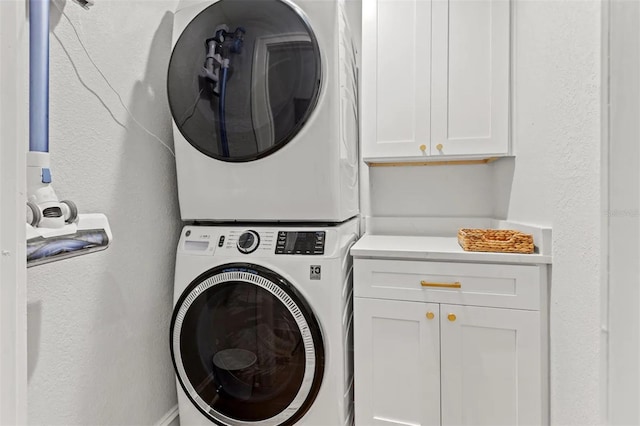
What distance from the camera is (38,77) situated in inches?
31.6

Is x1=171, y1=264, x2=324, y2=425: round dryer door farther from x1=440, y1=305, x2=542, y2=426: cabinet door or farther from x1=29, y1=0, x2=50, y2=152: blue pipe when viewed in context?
x1=29, y1=0, x2=50, y2=152: blue pipe

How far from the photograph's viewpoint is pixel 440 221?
1904 millimetres

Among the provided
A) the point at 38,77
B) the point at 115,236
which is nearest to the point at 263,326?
the point at 115,236

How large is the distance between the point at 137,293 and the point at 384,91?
1380 mm

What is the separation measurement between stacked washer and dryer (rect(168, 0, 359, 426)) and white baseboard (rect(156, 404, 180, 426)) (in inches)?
4.1

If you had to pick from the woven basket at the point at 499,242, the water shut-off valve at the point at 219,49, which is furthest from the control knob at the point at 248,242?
the woven basket at the point at 499,242

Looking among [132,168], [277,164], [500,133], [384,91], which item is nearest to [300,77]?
[277,164]

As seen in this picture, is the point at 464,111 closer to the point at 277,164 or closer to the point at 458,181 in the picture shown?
the point at 458,181

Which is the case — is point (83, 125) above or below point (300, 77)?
below

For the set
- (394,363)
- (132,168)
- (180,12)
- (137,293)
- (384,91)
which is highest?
(180,12)

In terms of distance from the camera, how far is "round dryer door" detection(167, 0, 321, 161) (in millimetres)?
1276

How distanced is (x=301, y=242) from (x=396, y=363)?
59 cm

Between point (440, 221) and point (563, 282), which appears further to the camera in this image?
point (440, 221)

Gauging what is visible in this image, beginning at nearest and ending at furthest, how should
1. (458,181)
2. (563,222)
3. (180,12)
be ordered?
1. (563,222)
2. (180,12)
3. (458,181)
